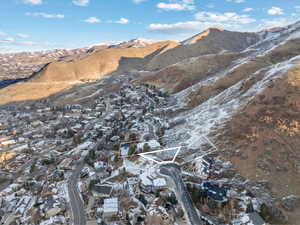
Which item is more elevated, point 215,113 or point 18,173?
point 215,113

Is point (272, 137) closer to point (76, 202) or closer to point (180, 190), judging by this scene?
point (180, 190)

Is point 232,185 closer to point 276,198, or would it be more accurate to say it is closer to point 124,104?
point 276,198

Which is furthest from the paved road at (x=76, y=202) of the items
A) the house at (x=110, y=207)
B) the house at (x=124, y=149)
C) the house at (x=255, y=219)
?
the house at (x=255, y=219)

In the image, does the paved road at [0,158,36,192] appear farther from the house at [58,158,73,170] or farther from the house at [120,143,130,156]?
the house at [120,143,130,156]

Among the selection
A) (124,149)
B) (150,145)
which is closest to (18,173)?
(124,149)

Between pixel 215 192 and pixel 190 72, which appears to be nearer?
pixel 215 192

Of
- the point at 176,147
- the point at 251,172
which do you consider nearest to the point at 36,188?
the point at 176,147
